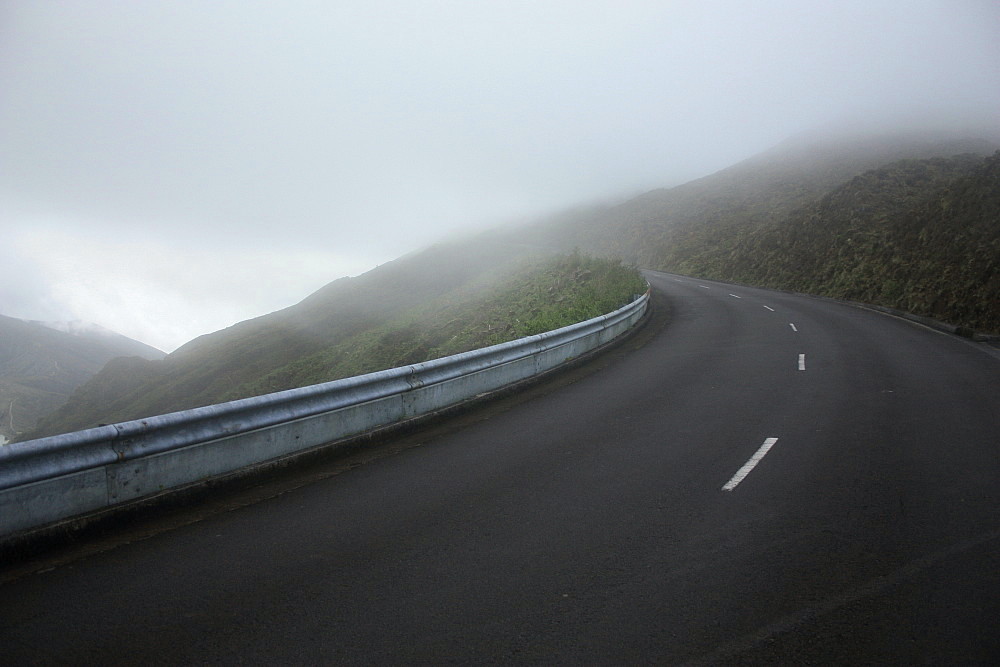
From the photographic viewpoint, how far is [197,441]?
17.4 feet

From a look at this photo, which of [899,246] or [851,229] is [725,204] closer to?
[851,229]

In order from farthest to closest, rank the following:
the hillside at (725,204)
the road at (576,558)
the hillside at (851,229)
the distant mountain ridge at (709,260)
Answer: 1. the hillside at (725,204)
2. the distant mountain ridge at (709,260)
3. the hillside at (851,229)
4. the road at (576,558)

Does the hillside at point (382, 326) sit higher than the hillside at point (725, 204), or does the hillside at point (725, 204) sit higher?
the hillside at point (725, 204)

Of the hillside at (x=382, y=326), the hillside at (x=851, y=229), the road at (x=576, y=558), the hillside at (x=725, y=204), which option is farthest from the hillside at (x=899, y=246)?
the road at (x=576, y=558)

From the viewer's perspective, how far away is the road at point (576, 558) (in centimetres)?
323

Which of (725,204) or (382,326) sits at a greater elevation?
(725,204)

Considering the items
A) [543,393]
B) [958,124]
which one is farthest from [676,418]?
[958,124]

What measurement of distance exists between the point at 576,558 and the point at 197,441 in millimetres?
3439

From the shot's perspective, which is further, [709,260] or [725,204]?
[725,204]

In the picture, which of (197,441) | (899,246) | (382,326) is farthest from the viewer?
(382,326)

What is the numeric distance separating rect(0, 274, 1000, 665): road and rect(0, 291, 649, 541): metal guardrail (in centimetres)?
36

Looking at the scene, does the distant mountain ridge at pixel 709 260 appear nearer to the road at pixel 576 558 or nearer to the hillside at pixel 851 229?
the hillside at pixel 851 229

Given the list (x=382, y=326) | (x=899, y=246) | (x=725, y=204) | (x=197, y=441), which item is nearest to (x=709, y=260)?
(x=725, y=204)

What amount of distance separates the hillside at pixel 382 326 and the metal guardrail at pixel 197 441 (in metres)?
7.31
